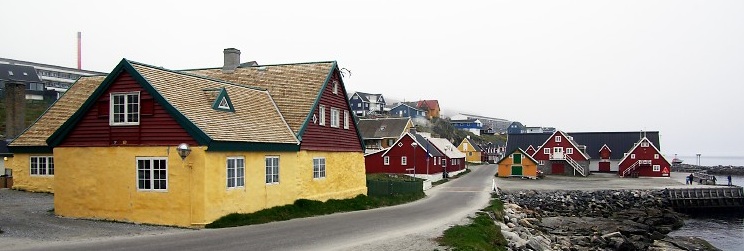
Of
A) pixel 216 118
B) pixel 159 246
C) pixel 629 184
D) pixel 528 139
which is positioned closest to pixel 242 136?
pixel 216 118

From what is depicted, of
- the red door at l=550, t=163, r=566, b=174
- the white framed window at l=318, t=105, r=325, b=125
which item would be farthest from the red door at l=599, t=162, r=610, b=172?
the white framed window at l=318, t=105, r=325, b=125

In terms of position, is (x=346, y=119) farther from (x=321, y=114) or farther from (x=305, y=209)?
(x=305, y=209)

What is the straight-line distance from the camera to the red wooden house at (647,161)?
66.9 m

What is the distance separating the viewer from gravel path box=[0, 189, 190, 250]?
614 inches

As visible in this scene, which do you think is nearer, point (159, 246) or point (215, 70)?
point (159, 246)

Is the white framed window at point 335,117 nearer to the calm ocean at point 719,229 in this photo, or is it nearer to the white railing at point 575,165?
the calm ocean at point 719,229

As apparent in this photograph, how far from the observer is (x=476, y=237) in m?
18.9

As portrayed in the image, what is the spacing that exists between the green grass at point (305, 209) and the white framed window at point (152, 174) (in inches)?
87.4

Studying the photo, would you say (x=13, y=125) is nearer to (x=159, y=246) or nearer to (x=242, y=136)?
(x=242, y=136)

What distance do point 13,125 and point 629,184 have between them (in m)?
53.8

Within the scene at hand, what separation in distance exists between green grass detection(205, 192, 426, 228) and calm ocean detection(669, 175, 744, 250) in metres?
18.5

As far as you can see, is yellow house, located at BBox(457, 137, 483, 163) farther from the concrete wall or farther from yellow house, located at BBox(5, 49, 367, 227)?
yellow house, located at BBox(5, 49, 367, 227)

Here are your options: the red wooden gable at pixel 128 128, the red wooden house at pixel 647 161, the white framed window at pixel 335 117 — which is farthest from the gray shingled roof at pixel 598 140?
the red wooden gable at pixel 128 128

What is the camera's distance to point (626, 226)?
108 feet
